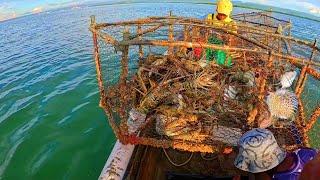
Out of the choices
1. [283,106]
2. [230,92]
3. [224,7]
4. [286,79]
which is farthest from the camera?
[224,7]

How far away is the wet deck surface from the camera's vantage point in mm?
5410

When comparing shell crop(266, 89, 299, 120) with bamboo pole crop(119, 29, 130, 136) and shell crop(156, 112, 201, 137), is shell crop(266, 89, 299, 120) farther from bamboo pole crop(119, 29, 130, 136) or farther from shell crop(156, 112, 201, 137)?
bamboo pole crop(119, 29, 130, 136)

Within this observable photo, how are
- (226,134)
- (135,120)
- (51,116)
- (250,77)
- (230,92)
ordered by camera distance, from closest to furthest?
(226,134) → (135,120) → (230,92) → (250,77) → (51,116)

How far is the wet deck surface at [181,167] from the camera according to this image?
5410mm

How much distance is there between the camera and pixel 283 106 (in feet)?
17.7

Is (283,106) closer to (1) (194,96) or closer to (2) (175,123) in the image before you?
(1) (194,96)

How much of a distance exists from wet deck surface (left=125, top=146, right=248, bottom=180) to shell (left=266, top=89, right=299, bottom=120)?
3.08ft

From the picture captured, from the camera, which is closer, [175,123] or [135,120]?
[175,123]

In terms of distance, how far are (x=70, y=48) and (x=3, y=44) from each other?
4.66 meters

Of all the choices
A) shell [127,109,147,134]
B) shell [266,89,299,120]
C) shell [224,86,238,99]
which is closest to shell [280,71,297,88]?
shell [266,89,299,120]

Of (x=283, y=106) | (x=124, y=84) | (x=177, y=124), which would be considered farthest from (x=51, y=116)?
(x=283, y=106)

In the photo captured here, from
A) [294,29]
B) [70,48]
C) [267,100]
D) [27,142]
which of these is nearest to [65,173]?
[27,142]

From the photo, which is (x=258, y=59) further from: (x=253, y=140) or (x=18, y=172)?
(x=18, y=172)

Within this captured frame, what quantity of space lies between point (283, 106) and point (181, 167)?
1901 mm
